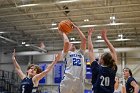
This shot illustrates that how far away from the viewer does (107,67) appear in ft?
12.3

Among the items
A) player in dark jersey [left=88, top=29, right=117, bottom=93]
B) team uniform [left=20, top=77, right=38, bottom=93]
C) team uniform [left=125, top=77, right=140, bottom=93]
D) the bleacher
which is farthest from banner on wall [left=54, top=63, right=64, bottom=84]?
player in dark jersey [left=88, top=29, right=117, bottom=93]

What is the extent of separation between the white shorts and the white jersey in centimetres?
7

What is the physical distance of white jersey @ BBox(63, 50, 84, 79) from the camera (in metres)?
4.09

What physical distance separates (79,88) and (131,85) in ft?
8.10

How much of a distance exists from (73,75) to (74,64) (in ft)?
0.58

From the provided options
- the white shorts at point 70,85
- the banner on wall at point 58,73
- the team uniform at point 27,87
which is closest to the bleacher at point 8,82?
the banner on wall at point 58,73

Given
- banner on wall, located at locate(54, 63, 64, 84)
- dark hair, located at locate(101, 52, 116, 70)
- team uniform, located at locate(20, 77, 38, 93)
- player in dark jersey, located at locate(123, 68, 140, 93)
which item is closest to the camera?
dark hair, located at locate(101, 52, 116, 70)

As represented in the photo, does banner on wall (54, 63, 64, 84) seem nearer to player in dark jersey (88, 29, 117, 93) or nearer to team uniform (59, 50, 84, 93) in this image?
team uniform (59, 50, 84, 93)

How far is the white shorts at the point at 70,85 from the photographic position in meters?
4.05

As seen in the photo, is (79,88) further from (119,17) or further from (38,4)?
(119,17)

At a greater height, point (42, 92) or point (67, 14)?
point (67, 14)

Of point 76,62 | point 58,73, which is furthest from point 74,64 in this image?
point 58,73

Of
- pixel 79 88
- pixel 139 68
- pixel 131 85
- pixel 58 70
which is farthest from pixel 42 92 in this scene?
pixel 79 88

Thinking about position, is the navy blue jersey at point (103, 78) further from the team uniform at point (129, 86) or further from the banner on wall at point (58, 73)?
the banner on wall at point (58, 73)
